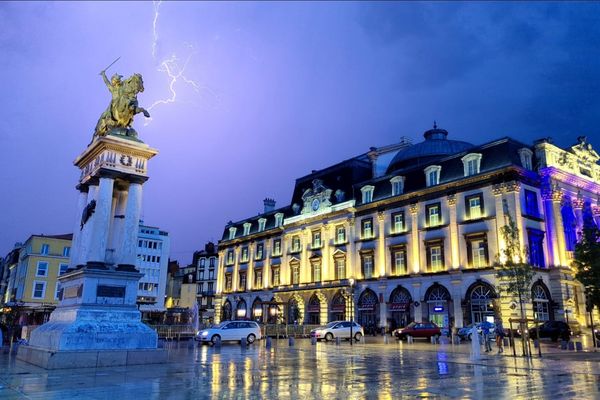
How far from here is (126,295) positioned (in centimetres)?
1706

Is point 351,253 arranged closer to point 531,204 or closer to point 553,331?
point 531,204

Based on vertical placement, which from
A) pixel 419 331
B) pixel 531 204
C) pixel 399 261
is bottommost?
pixel 419 331

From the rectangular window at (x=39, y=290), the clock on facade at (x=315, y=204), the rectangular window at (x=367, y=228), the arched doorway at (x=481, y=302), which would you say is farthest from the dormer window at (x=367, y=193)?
the rectangular window at (x=39, y=290)

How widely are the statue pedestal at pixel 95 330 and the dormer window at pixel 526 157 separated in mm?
35412

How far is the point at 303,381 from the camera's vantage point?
12852 millimetres

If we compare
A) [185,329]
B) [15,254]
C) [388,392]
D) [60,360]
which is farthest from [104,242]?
[15,254]

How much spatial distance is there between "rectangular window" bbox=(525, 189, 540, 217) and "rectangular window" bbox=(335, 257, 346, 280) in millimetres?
20657

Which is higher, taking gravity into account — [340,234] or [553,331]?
[340,234]

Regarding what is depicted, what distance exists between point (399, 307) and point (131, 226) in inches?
1364

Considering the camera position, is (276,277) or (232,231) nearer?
(276,277)

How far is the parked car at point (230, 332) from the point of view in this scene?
3088 cm

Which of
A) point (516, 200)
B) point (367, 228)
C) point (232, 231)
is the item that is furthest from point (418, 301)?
point (232, 231)

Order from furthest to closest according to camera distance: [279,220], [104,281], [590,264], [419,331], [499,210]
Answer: [279,220], [499,210], [419,331], [590,264], [104,281]

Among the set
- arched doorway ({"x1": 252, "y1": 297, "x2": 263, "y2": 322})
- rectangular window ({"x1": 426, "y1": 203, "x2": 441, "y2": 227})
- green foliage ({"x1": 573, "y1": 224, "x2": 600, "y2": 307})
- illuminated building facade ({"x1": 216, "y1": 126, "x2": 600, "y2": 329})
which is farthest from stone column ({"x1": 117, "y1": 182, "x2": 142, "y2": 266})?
arched doorway ({"x1": 252, "y1": 297, "x2": 263, "y2": 322})
